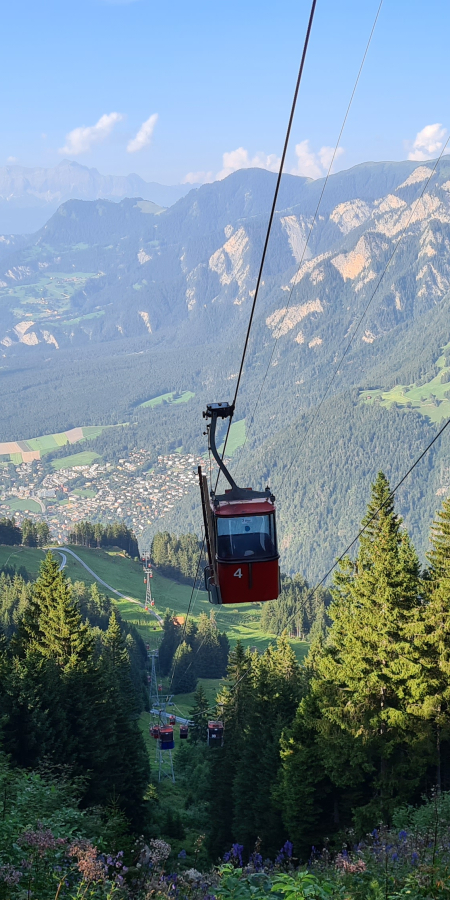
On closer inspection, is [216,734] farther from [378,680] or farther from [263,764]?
[378,680]

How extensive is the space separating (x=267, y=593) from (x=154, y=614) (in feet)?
561

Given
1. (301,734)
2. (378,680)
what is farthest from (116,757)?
(378,680)

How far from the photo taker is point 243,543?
2259 centimetres

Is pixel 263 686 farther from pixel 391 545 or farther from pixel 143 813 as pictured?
pixel 391 545

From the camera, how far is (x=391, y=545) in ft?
111

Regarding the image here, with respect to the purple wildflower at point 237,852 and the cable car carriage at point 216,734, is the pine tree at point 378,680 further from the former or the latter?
the cable car carriage at point 216,734

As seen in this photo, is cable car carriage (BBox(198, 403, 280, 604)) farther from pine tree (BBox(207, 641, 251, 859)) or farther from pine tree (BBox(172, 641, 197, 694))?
pine tree (BBox(172, 641, 197, 694))

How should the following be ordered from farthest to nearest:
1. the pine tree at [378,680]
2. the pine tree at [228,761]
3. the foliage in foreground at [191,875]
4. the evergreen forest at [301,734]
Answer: the pine tree at [228,761], the pine tree at [378,680], the evergreen forest at [301,734], the foliage in foreground at [191,875]

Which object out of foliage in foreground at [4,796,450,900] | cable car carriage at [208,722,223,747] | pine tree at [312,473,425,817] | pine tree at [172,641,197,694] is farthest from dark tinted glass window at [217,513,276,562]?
pine tree at [172,641,197,694]

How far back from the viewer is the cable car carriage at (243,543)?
2238cm

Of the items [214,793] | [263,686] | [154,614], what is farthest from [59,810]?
[154,614]

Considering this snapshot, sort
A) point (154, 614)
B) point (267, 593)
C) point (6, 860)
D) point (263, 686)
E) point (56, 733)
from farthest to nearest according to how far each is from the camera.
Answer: point (154, 614) → point (263, 686) → point (56, 733) → point (267, 593) → point (6, 860)

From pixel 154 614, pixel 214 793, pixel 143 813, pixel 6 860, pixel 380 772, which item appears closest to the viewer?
pixel 6 860

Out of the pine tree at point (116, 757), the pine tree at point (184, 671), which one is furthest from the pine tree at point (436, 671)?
the pine tree at point (184, 671)
